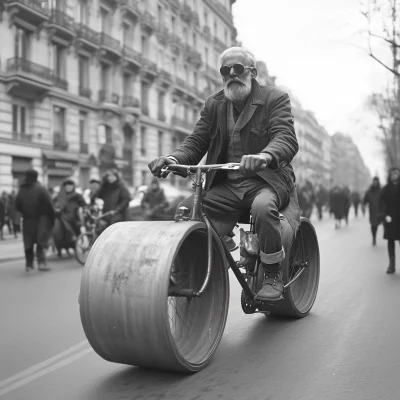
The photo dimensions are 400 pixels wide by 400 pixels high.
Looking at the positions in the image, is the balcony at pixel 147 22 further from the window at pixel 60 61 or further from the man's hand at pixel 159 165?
the man's hand at pixel 159 165

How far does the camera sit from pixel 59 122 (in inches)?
1104

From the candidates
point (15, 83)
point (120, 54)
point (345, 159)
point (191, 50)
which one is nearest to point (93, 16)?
point (120, 54)

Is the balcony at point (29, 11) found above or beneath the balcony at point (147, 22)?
beneath

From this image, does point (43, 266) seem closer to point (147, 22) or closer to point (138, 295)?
point (138, 295)

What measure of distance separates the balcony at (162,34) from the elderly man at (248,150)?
35896 mm

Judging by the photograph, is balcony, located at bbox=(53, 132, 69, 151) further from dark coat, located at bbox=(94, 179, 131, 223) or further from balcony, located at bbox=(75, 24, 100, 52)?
dark coat, located at bbox=(94, 179, 131, 223)

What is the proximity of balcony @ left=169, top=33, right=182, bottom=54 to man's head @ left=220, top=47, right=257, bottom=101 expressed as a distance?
38.1 metres

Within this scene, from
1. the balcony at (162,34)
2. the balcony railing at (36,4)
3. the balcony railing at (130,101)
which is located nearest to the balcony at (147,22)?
the balcony at (162,34)

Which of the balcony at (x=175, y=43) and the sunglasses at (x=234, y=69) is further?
the balcony at (x=175, y=43)

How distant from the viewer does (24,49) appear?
83.6 ft

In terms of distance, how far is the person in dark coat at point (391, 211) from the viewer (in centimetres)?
934

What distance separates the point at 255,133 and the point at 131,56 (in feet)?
104

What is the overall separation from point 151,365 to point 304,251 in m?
2.35

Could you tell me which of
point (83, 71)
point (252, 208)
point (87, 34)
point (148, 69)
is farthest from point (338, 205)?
point (252, 208)
